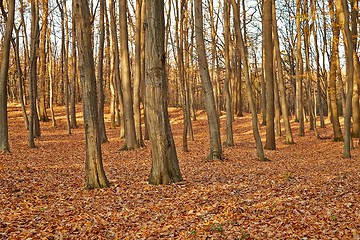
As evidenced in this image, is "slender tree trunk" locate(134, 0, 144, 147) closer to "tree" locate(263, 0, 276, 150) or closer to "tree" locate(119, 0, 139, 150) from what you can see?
"tree" locate(119, 0, 139, 150)

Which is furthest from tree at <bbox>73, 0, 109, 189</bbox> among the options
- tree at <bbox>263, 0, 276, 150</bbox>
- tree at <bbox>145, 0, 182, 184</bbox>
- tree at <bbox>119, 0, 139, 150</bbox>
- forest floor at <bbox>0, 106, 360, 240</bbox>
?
tree at <bbox>263, 0, 276, 150</bbox>

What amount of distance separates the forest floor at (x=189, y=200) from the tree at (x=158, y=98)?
457 mm

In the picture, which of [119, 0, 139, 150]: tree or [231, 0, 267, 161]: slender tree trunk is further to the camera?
[119, 0, 139, 150]: tree

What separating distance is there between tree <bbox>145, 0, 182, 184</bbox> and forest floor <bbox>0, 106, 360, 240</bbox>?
457 millimetres

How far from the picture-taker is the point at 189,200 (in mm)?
8109

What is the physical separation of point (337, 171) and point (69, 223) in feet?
27.7

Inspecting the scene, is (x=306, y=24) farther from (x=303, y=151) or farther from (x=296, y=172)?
(x=296, y=172)

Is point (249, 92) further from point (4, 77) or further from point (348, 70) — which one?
point (4, 77)

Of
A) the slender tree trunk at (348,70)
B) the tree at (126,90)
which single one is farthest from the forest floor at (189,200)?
the tree at (126,90)

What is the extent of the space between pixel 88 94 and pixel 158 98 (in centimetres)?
173

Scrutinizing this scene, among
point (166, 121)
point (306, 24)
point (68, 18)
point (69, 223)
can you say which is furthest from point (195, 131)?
point (69, 223)

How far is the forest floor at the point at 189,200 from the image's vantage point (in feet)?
19.5

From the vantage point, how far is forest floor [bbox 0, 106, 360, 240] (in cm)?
593

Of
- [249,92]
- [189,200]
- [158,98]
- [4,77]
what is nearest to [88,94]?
[158,98]
